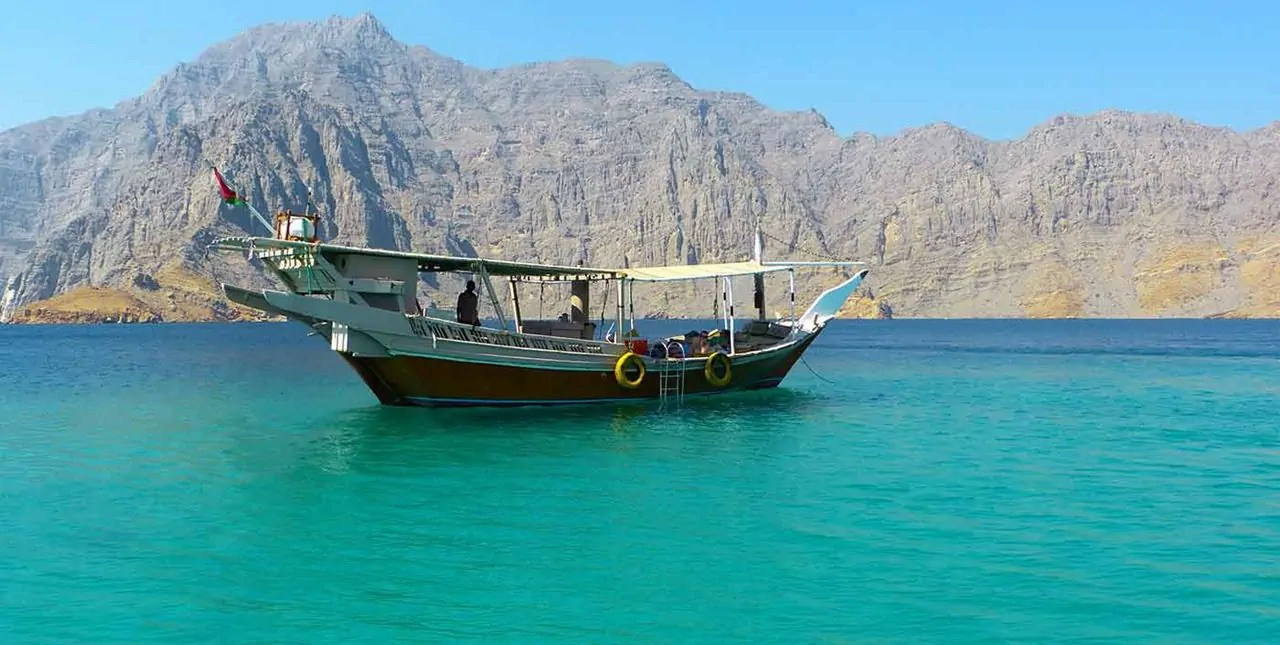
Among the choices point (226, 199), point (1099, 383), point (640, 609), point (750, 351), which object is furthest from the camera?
point (1099, 383)

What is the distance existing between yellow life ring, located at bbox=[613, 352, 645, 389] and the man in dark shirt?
5.47 meters

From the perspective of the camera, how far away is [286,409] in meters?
41.3

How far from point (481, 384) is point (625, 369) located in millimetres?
5578

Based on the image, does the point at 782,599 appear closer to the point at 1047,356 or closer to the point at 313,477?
the point at 313,477

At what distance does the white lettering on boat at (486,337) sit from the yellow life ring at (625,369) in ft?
4.65

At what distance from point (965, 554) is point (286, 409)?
31473 mm

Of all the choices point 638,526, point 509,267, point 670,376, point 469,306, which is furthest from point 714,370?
point 638,526

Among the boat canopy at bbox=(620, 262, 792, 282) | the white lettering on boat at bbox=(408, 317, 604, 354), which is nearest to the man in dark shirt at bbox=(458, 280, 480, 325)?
the white lettering on boat at bbox=(408, 317, 604, 354)

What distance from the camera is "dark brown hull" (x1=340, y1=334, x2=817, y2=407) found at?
112 ft

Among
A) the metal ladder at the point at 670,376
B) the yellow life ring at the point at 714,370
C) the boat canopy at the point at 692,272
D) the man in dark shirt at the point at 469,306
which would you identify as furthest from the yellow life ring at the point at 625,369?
the man in dark shirt at the point at 469,306

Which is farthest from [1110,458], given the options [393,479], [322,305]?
[322,305]

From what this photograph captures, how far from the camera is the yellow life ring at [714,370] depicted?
40.8 meters

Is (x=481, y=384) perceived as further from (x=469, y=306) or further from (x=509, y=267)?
(x=509, y=267)

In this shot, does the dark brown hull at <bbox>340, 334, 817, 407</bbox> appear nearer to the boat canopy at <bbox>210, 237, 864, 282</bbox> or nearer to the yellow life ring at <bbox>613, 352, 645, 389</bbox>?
the yellow life ring at <bbox>613, 352, 645, 389</bbox>
